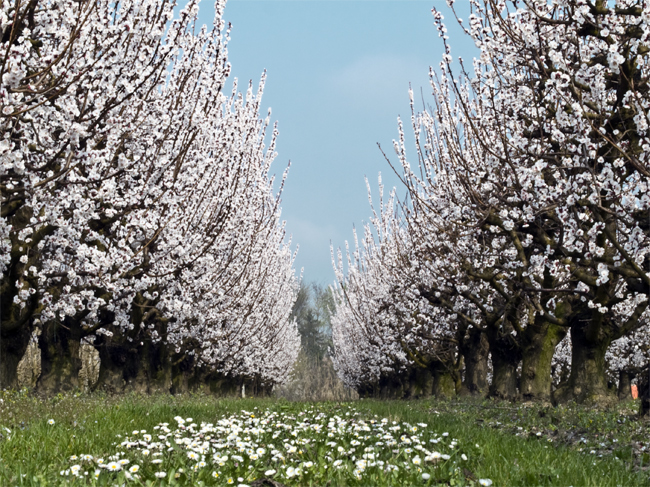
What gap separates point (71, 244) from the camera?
33.4ft

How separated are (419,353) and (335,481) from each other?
20.1 meters

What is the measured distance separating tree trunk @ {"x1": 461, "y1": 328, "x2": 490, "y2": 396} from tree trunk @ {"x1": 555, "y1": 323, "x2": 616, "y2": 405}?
6.53 metres

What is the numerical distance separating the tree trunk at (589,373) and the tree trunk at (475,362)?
6529 mm

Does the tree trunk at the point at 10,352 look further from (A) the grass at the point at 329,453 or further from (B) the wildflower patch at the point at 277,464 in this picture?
(B) the wildflower patch at the point at 277,464

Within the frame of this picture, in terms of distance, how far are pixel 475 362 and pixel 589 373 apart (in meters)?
7.43

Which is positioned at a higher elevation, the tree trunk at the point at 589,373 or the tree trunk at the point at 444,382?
the tree trunk at the point at 589,373

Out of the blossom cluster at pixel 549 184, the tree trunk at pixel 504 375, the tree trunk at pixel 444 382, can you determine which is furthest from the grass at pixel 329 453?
the tree trunk at pixel 444 382

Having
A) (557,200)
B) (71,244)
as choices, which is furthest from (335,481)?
(71,244)

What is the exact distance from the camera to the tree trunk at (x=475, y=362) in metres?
19.0

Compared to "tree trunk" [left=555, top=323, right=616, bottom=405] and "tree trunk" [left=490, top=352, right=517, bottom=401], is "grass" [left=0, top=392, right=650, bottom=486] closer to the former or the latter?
"tree trunk" [left=555, top=323, right=616, bottom=405]

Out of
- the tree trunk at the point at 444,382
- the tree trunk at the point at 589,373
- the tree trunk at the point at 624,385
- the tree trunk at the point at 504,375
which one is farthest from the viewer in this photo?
the tree trunk at the point at 624,385

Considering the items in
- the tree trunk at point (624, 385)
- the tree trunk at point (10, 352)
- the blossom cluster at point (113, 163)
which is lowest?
the tree trunk at point (624, 385)

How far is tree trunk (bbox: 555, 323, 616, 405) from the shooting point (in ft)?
39.1

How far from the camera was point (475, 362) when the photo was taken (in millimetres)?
19375
